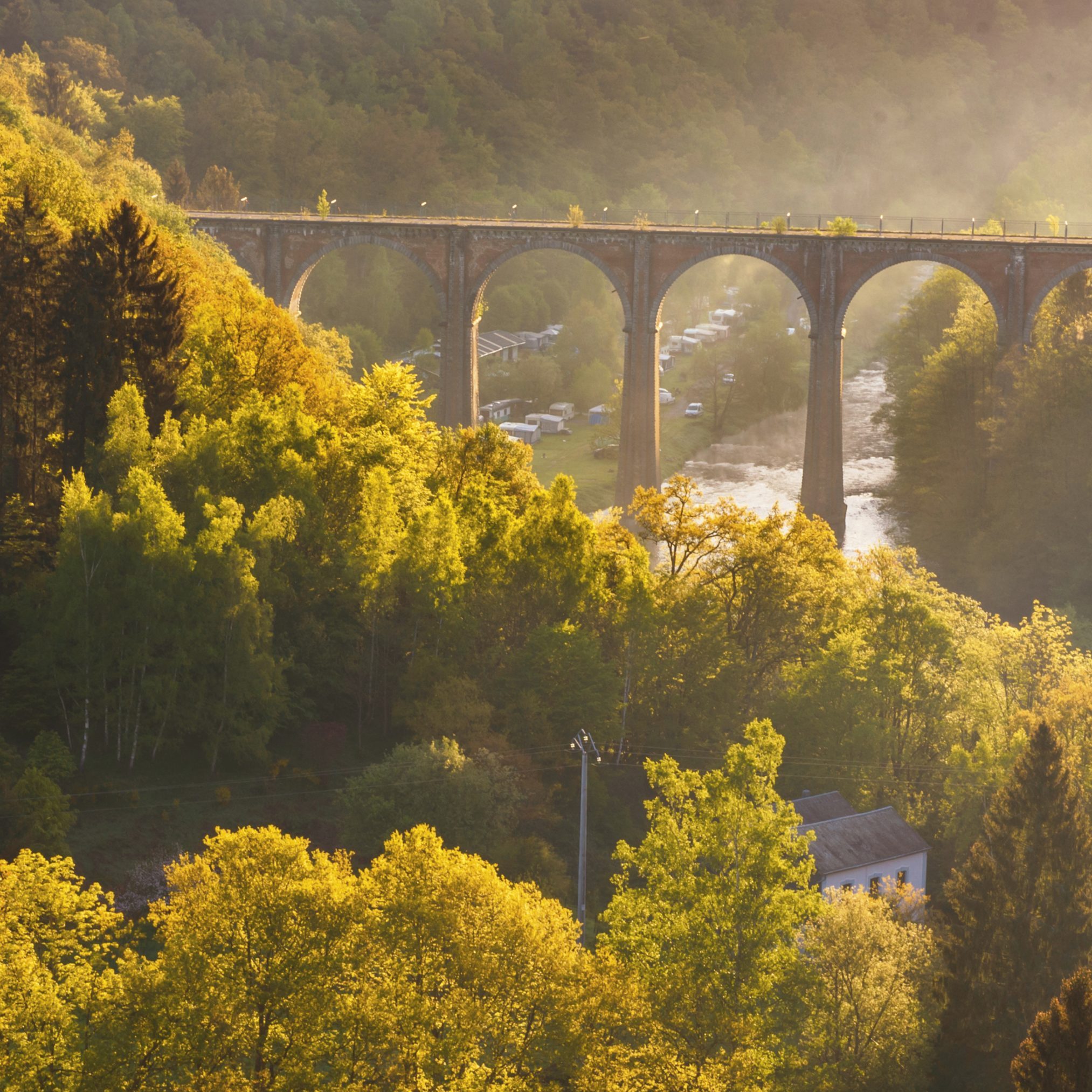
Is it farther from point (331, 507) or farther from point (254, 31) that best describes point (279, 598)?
point (254, 31)

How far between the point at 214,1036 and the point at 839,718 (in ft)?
93.6

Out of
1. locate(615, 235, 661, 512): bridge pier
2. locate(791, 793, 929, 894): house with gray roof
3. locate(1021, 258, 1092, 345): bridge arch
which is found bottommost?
locate(791, 793, 929, 894): house with gray roof

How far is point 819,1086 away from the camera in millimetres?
29859

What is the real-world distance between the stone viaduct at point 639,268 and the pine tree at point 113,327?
41132mm

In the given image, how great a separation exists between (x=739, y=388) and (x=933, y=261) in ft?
119

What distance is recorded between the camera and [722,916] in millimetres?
28312

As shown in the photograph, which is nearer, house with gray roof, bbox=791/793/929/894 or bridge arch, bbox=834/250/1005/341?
house with gray roof, bbox=791/793/929/894

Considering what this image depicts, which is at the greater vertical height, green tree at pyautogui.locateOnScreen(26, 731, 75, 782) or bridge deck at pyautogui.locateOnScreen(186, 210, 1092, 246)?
bridge deck at pyautogui.locateOnScreen(186, 210, 1092, 246)

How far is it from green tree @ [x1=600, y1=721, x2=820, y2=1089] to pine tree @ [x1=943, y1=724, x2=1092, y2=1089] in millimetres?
7911

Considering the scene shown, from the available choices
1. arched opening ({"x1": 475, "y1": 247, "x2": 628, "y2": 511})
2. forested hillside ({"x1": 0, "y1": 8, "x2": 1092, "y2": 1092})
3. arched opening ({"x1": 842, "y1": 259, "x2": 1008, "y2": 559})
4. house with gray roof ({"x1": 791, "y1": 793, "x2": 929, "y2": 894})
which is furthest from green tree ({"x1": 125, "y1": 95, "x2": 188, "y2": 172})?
house with gray roof ({"x1": 791, "y1": 793, "x2": 929, "y2": 894})

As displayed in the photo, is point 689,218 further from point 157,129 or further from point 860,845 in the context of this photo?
point 860,845

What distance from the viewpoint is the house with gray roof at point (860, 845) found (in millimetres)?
42219

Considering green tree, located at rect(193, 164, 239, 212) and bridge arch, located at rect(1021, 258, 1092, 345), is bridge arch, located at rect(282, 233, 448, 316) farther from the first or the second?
bridge arch, located at rect(1021, 258, 1092, 345)

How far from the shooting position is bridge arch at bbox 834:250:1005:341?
84.2 metres
